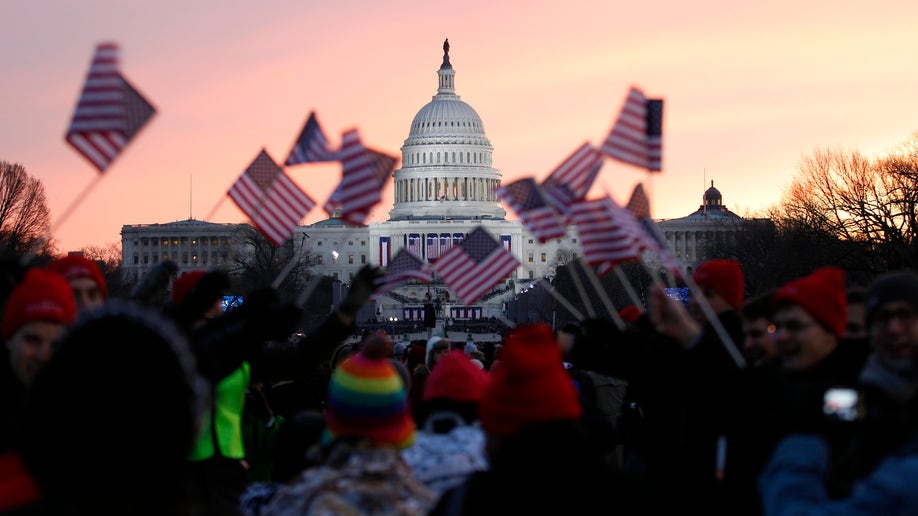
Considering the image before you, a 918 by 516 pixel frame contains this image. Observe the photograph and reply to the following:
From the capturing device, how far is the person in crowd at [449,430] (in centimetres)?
571

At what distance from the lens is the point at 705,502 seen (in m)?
5.75

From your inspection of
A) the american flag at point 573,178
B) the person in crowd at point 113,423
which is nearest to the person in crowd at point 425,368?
the american flag at point 573,178

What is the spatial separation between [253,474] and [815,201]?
52.7m

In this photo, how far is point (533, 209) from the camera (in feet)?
35.4

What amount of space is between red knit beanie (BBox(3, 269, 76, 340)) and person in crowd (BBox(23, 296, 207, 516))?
1.87 m

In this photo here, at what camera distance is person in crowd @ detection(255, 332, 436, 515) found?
15.9 feet

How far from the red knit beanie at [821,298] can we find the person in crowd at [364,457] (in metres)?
1.66

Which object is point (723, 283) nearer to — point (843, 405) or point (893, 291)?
point (893, 291)

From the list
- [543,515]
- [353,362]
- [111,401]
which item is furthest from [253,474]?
[111,401]

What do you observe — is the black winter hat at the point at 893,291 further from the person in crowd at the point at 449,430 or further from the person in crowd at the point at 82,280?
the person in crowd at the point at 82,280

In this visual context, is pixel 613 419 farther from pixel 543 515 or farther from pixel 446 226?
pixel 446 226

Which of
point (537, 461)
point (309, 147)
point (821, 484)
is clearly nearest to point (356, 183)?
point (309, 147)

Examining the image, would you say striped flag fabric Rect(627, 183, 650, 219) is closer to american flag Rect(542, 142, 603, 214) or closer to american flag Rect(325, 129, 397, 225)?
american flag Rect(542, 142, 603, 214)

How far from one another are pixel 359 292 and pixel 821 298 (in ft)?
7.03
